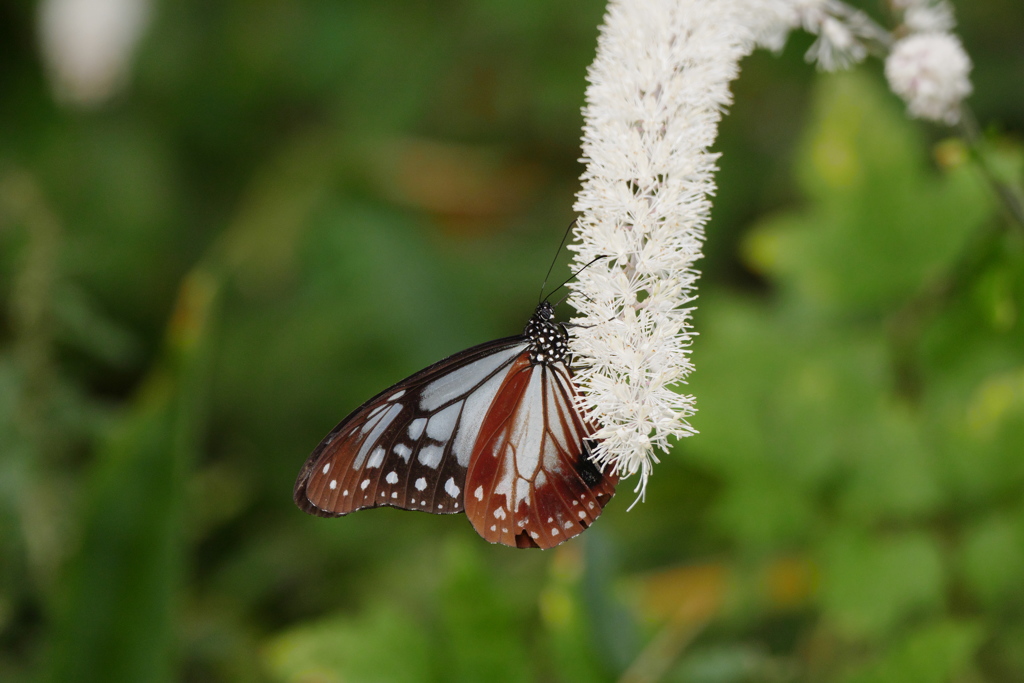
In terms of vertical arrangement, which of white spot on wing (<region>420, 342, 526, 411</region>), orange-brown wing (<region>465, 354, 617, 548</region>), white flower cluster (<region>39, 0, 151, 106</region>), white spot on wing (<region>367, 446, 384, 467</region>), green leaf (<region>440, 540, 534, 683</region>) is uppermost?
white flower cluster (<region>39, 0, 151, 106</region>)

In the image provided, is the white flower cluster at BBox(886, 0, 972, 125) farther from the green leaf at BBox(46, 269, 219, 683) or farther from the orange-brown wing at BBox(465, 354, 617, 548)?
the green leaf at BBox(46, 269, 219, 683)

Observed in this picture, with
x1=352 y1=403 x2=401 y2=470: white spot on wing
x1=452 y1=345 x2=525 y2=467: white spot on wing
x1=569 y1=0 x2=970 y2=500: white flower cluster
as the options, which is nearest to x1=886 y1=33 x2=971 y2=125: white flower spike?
x1=569 y1=0 x2=970 y2=500: white flower cluster

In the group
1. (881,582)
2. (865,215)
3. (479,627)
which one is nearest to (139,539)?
(479,627)

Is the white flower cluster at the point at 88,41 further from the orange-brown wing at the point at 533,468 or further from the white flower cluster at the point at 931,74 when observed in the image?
the white flower cluster at the point at 931,74

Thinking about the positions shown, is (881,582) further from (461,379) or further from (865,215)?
(461,379)

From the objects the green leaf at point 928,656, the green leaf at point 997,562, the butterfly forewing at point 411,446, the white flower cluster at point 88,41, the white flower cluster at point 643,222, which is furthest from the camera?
the white flower cluster at point 88,41

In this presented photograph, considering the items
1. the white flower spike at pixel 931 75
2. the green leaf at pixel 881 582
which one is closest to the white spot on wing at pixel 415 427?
the white flower spike at pixel 931 75

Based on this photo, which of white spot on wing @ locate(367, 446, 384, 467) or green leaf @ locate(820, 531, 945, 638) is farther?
green leaf @ locate(820, 531, 945, 638)
